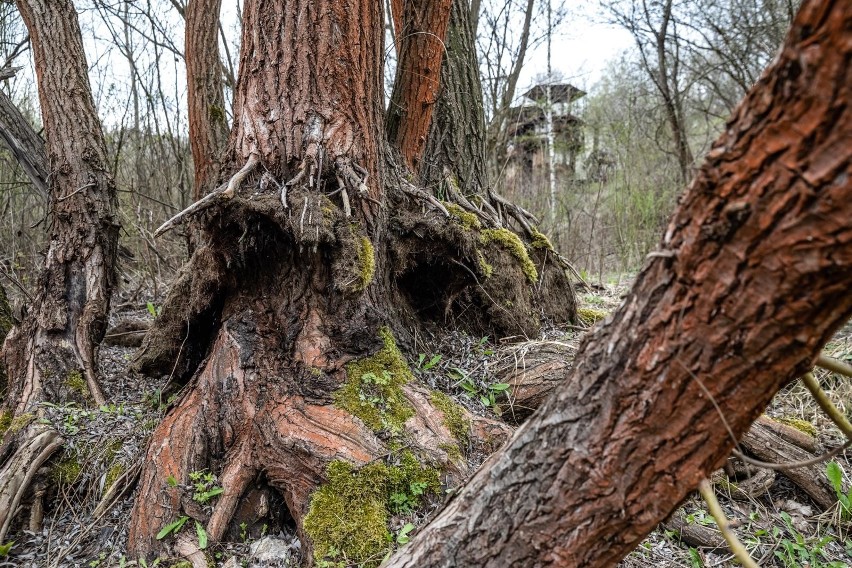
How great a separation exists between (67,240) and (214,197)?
182 centimetres

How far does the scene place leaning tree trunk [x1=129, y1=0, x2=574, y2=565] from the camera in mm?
2166

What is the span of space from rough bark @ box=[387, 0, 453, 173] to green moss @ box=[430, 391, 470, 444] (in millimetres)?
1660

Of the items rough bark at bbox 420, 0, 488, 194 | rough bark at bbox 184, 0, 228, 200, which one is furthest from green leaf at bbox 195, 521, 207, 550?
rough bark at bbox 184, 0, 228, 200

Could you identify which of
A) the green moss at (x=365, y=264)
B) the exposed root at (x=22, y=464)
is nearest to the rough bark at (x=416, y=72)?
the green moss at (x=365, y=264)

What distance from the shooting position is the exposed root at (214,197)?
1935mm

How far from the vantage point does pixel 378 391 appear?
2406 mm

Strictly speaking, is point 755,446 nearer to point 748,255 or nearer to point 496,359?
point 496,359

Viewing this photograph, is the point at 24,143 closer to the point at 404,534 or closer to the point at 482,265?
the point at 482,265

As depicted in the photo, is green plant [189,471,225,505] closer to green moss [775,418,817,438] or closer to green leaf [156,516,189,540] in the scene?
green leaf [156,516,189,540]

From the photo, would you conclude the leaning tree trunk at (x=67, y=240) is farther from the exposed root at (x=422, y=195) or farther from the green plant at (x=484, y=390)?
the green plant at (x=484, y=390)

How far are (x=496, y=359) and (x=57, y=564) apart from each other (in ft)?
7.98

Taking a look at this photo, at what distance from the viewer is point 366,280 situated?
7.88ft

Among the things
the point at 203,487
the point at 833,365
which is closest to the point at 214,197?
the point at 203,487

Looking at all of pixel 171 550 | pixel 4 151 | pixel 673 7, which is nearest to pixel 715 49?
pixel 673 7
